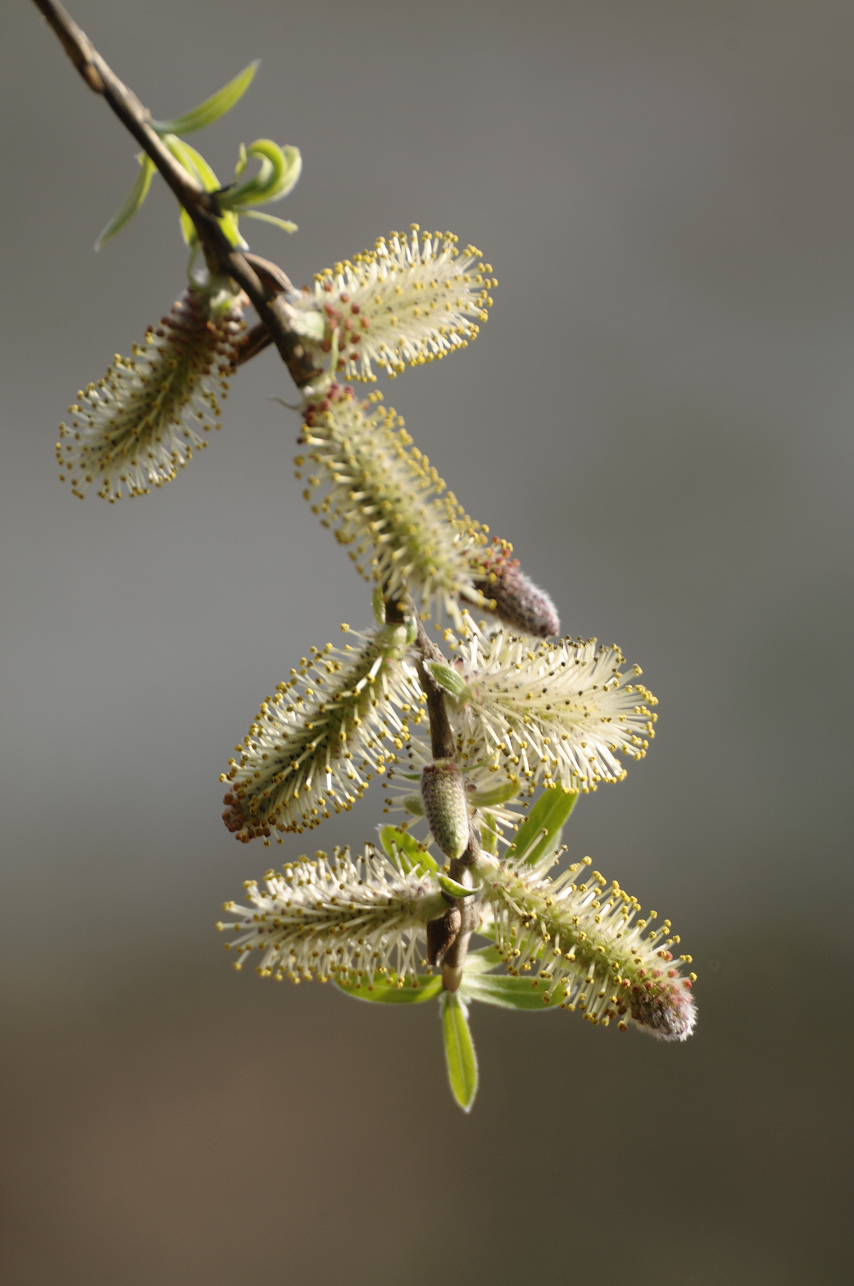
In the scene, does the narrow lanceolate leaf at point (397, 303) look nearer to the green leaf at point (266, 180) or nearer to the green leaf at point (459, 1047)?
the green leaf at point (266, 180)

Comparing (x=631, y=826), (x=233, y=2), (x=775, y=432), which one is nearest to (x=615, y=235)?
(x=775, y=432)

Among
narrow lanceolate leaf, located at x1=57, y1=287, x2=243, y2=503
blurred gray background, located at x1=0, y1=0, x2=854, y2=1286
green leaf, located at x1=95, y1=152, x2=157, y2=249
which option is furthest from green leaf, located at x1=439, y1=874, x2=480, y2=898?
blurred gray background, located at x1=0, y1=0, x2=854, y2=1286

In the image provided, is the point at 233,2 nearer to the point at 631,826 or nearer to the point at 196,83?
the point at 196,83

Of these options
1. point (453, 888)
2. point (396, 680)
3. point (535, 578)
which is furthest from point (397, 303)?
point (535, 578)

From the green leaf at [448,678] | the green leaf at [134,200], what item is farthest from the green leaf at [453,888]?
the green leaf at [134,200]

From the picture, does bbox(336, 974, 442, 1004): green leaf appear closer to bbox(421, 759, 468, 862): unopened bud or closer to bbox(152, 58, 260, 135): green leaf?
bbox(421, 759, 468, 862): unopened bud

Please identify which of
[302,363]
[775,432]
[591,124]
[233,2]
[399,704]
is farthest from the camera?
[775,432]
